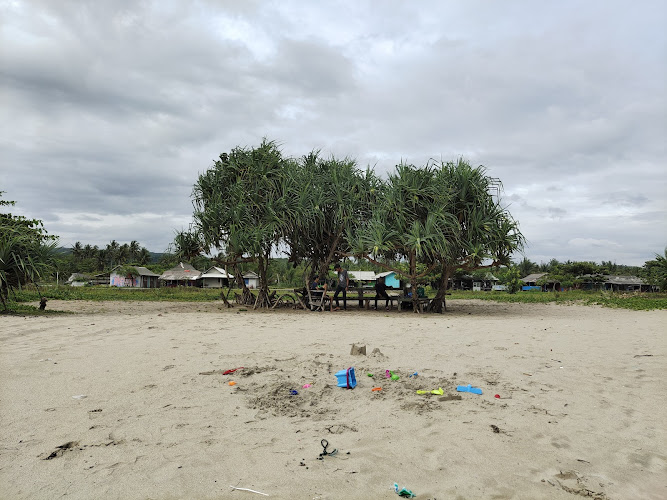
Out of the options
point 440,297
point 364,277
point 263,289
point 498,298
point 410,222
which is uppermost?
point 410,222

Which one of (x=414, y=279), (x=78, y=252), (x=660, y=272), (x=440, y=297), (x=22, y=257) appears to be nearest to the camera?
(x=22, y=257)

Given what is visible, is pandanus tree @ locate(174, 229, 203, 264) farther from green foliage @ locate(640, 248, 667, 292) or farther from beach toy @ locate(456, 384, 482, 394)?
green foliage @ locate(640, 248, 667, 292)

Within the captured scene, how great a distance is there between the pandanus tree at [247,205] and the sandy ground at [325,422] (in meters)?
8.11

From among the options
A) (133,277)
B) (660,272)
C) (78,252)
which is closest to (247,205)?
(660,272)

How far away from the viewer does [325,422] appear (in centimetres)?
355

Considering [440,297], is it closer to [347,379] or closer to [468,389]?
[468,389]

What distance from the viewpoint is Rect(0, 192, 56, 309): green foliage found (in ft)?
34.7

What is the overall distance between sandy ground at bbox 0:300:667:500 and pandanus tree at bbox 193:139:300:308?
811 centimetres

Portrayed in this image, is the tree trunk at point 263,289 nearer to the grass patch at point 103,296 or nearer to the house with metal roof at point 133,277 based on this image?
the grass patch at point 103,296

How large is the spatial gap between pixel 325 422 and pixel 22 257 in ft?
35.1

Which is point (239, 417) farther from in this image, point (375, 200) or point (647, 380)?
point (375, 200)

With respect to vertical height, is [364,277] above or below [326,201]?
below

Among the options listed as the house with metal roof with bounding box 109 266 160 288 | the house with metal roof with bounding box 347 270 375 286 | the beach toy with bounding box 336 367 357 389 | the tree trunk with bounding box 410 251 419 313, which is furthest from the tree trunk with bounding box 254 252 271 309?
the house with metal roof with bounding box 109 266 160 288

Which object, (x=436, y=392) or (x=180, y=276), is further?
(x=180, y=276)
